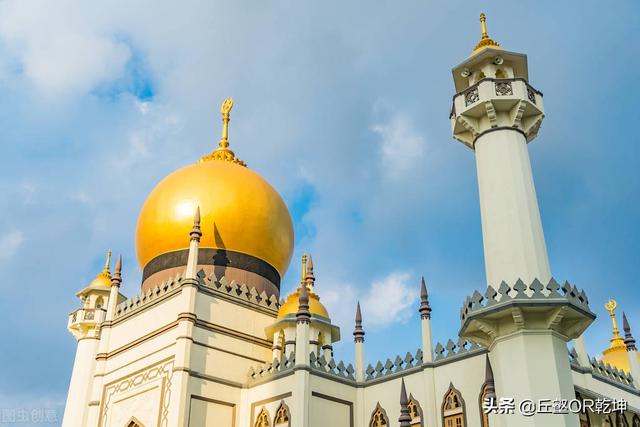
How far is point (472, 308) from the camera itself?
1152 centimetres

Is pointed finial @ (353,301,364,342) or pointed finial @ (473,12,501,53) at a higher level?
pointed finial @ (473,12,501,53)

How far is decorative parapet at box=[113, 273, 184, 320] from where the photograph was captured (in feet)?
54.9

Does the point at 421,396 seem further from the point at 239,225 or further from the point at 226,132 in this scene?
the point at 226,132

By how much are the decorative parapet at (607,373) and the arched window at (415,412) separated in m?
3.75

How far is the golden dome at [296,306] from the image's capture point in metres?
17.4

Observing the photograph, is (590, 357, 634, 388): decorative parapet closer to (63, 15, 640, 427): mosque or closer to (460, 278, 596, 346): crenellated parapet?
(63, 15, 640, 427): mosque

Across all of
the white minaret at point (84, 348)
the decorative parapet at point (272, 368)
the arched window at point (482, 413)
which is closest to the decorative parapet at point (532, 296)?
the arched window at point (482, 413)

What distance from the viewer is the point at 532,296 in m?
11.1

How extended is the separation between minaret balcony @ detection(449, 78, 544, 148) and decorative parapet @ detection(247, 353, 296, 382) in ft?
20.5

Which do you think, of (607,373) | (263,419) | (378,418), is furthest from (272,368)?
(607,373)

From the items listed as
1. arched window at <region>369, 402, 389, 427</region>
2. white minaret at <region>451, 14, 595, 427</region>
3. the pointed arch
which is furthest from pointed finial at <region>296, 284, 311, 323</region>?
white minaret at <region>451, 14, 595, 427</region>

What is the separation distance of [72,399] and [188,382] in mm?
6410

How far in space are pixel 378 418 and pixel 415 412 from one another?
114cm

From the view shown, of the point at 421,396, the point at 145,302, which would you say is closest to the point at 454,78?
the point at 421,396
